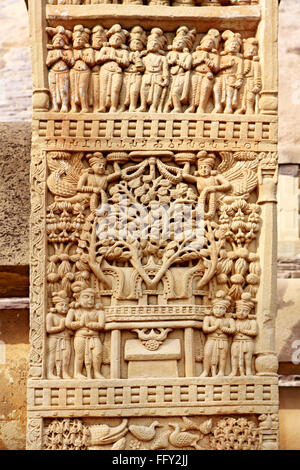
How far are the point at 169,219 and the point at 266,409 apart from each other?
120cm

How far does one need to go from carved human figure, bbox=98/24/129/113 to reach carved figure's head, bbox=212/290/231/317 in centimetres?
123

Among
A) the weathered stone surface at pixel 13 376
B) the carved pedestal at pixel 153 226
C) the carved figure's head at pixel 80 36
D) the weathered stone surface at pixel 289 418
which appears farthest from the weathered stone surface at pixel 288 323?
the carved figure's head at pixel 80 36

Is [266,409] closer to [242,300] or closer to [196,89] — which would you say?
[242,300]

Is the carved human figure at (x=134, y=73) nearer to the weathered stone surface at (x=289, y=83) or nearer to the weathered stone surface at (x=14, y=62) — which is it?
the weathered stone surface at (x=289, y=83)

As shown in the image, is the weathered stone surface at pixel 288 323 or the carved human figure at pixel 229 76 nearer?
the carved human figure at pixel 229 76

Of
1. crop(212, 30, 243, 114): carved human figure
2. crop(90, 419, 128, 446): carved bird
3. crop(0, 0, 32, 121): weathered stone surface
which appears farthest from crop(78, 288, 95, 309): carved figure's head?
crop(0, 0, 32, 121): weathered stone surface

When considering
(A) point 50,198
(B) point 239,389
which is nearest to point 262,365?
(B) point 239,389

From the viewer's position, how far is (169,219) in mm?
6117

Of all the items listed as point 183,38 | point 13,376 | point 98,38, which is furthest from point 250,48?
point 13,376

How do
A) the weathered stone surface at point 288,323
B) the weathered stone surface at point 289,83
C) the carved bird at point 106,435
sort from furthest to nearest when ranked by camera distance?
the weathered stone surface at point 289,83, the weathered stone surface at point 288,323, the carved bird at point 106,435

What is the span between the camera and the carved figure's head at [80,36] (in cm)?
623

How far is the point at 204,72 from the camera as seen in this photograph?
6254 millimetres

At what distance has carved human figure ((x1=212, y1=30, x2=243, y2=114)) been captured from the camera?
625 centimetres

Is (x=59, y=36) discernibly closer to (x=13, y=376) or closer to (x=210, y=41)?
(x=210, y=41)
